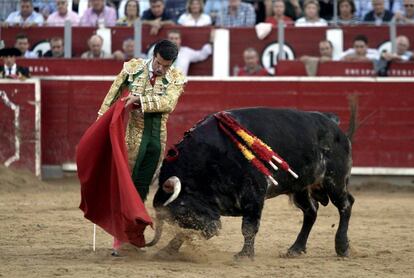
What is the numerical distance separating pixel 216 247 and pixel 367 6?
6.28m

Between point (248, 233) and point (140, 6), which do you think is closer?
point (248, 233)

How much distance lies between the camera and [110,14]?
12.5 meters

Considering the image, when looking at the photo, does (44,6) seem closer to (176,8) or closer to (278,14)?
(176,8)

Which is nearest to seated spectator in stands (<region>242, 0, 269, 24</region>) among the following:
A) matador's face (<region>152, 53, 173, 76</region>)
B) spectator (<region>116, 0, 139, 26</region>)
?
spectator (<region>116, 0, 139, 26</region>)

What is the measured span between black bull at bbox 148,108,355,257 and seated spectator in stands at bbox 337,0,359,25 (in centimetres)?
569


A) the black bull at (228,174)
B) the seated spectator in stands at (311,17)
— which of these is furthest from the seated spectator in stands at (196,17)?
the black bull at (228,174)

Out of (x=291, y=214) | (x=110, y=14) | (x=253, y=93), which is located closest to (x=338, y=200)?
(x=291, y=214)

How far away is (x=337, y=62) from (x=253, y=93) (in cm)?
103

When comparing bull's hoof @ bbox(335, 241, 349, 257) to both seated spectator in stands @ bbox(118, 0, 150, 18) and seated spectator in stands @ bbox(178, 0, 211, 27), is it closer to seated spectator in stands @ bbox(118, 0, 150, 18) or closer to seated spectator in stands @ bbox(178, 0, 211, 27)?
seated spectator in stands @ bbox(178, 0, 211, 27)

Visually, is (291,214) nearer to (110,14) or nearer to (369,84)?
(369,84)

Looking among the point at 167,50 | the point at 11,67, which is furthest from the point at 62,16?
the point at 167,50

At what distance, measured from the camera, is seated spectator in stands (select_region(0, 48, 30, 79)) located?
11.4 m

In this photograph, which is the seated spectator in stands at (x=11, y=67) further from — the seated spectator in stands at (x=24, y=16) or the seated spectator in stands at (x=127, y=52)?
the seated spectator in stands at (x=24, y=16)

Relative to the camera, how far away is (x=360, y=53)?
38.7ft
